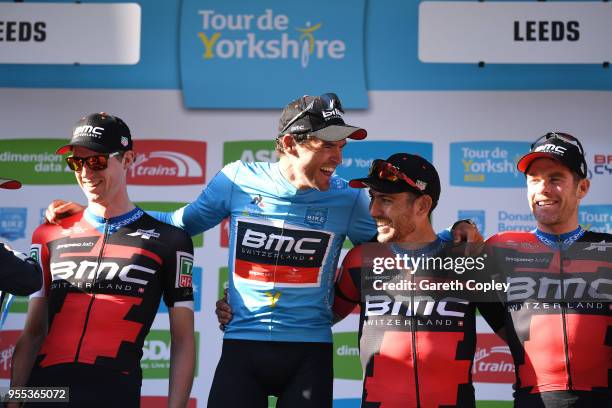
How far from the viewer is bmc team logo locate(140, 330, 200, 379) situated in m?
4.09

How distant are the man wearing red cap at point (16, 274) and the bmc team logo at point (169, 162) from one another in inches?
65.5

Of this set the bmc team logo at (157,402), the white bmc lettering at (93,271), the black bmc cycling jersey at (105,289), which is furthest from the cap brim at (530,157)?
the bmc team logo at (157,402)

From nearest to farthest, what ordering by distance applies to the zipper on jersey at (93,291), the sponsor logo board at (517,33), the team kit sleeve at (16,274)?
the team kit sleeve at (16,274)
the zipper on jersey at (93,291)
the sponsor logo board at (517,33)

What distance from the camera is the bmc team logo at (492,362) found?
4.00 meters

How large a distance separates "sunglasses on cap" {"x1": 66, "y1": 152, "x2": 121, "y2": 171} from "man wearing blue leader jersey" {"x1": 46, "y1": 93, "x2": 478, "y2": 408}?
0.31 meters

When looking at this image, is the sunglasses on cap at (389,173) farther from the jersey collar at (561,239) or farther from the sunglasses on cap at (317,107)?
the jersey collar at (561,239)

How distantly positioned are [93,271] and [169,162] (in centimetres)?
155

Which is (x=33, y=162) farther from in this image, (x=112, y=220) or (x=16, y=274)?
(x=16, y=274)

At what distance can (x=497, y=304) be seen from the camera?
267 centimetres

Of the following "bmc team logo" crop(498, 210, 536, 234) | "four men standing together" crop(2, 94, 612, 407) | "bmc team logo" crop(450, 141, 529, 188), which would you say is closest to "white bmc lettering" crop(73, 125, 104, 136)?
"four men standing together" crop(2, 94, 612, 407)

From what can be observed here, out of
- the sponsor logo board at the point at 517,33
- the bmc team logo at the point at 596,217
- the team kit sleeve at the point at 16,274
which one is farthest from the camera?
the bmc team logo at the point at 596,217

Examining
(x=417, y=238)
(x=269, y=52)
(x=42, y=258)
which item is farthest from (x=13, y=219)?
(x=417, y=238)

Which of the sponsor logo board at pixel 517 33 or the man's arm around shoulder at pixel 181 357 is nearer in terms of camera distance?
the man's arm around shoulder at pixel 181 357

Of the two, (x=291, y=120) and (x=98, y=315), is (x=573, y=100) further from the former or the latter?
(x=98, y=315)
